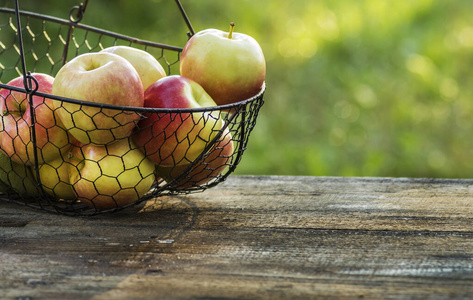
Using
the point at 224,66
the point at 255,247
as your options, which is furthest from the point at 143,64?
the point at 255,247

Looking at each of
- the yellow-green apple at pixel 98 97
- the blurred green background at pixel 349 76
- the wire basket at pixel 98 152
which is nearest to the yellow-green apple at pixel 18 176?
the wire basket at pixel 98 152

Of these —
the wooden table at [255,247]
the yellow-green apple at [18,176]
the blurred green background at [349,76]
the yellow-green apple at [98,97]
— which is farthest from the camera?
the blurred green background at [349,76]

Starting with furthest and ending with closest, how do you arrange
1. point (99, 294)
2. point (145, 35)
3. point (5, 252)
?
point (145, 35), point (5, 252), point (99, 294)

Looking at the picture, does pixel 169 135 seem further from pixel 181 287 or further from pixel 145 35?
pixel 145 35

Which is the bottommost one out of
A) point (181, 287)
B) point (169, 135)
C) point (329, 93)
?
point (329, 93)

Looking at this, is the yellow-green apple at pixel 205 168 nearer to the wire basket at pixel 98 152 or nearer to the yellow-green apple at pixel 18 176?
the wire basket at pixel 98 152

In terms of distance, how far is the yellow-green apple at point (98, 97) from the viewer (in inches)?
29.5

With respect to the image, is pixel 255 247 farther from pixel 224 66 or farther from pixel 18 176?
pixel 18 176

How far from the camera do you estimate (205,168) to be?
841mm

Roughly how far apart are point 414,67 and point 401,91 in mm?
136

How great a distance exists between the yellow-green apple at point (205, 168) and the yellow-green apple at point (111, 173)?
3 centimetres

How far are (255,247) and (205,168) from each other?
6.7 inches

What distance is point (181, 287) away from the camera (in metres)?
0.61

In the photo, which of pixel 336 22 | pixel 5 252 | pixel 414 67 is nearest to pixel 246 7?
pixel 336 22
